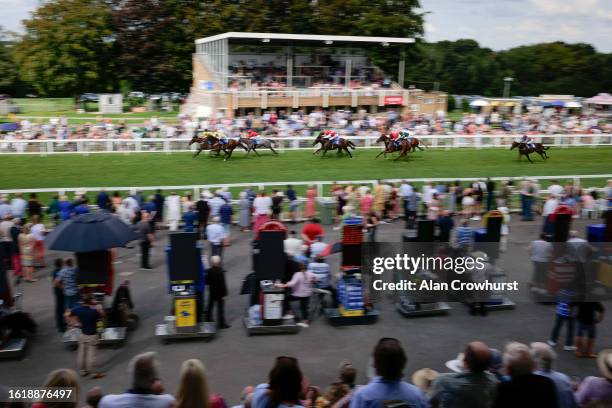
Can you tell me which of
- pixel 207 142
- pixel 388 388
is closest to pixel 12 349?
pixel 388 388

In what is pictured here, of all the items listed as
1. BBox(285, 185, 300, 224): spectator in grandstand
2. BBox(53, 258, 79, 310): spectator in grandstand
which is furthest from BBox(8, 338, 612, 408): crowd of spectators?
BBox(285, 185, 300, 224): spectator in grandstand

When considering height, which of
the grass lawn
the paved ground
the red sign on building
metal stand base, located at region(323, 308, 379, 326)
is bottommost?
the paved ground

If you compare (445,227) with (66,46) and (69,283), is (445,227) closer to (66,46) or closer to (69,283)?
(69,283)

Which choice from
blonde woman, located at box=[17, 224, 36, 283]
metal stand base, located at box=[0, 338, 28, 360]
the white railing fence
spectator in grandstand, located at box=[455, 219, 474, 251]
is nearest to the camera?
metal stand base, located at box=[0, 338, 28, 360]

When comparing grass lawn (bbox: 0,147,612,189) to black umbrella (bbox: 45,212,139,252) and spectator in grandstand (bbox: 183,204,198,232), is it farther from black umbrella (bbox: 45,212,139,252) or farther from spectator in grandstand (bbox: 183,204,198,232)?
black umbrella (bbox: 45,212,139,252)

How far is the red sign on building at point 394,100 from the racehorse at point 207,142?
15.8 meters

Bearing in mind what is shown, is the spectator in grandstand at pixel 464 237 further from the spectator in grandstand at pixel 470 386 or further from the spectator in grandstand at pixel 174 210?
the spectator in grandstand at pixel 174 210

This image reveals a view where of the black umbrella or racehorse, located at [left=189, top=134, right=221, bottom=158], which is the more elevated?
racehorse, located at [left=189, top=134, right=221, bottom=158]

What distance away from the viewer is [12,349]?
841cm

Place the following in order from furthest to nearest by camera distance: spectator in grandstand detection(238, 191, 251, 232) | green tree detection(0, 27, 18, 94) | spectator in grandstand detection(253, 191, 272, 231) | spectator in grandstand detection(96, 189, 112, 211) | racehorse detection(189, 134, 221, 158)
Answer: green tree detection(0, 27, 18, 94), racehorse detection(189, 134, 221, 158), spectator in grandstand detection(238, 191, 251, 232), spectator in grandstand detection(96, 189, 112, 211), spectator in grandstand detection(253, 191, 272, 231)

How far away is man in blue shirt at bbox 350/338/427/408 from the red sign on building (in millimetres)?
34812

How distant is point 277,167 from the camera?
77.9 ft

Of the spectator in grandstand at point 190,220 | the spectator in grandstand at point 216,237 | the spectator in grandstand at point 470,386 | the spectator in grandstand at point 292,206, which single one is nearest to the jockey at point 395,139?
the spectator in grandstand at point 292,206

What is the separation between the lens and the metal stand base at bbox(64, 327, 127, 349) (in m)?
8.75
